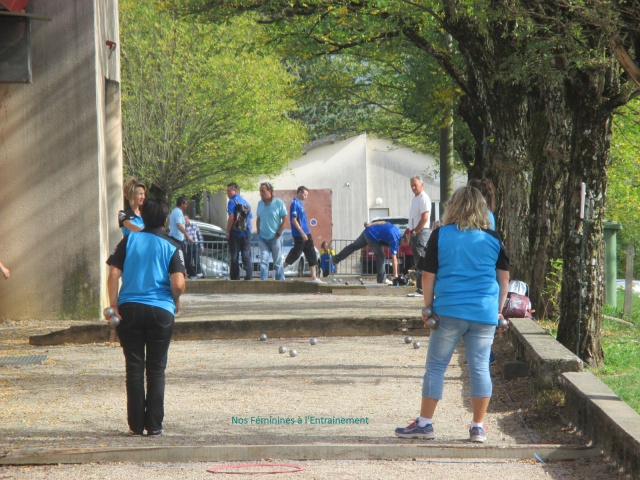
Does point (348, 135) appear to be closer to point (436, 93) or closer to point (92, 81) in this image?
point (436, 93)

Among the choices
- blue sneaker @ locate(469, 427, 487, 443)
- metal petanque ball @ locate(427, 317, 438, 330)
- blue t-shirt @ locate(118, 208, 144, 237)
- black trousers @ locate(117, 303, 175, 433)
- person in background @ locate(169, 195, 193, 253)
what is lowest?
blue sneaker @ locate(469, 427, 487, 443)

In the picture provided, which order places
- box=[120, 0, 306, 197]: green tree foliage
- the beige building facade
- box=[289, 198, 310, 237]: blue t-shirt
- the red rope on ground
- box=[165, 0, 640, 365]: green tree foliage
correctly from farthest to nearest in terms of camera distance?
box=[120, 0, 306, 197]: green tree foliage → box=[289, 198, 310, 237]: blue t-shirt → the beige building facade → box=[165, 0, 640, 365]: green tree foliage → the red rope on ground

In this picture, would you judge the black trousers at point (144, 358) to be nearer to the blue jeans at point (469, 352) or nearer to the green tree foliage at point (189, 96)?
the blue jeans at point (469, 352)

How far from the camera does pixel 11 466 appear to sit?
625 centimetres

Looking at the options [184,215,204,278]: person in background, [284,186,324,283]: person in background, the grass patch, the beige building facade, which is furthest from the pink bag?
[184,215,204,278]: person in background

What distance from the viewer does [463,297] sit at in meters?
7.01

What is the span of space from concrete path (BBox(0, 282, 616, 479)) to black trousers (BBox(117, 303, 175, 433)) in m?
0.20

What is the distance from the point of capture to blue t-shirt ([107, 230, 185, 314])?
24.1 feet

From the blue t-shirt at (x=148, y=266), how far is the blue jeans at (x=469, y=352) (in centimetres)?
187

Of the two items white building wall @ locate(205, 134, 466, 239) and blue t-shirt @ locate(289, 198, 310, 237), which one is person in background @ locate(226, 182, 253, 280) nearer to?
blue t-shirt @ locate(289, 198, 310, 237)

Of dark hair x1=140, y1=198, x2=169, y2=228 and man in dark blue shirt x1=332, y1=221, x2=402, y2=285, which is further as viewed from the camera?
man in dark blue shirt x1=332, y1=221, x2=402, y2=285

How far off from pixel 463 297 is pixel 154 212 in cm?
224

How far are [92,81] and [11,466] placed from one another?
30.0 feet

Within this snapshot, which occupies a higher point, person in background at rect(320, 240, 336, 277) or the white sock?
person in background at rect(320, 240, 336, 277)
